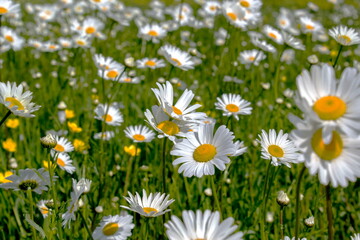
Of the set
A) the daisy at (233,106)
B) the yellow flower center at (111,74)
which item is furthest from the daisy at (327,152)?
the yellow flower center at (111,74)

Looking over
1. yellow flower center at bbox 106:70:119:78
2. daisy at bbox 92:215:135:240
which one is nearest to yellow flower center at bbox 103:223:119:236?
daisy at bbox 92:215:135:240

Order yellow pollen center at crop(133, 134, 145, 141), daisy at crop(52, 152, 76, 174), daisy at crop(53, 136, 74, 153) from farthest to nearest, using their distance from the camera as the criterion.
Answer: yellow pollen center at crop(133, 134, 145, 141), daisy at crop(53, 136, 74, 153), daisy at crop(52, 152, 76, 174)

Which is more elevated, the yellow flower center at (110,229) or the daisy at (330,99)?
the daisy at (330,99)

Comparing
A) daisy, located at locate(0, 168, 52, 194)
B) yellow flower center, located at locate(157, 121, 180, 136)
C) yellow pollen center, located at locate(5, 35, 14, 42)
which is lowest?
daisy, located at locate(0, 168, 52, 194)

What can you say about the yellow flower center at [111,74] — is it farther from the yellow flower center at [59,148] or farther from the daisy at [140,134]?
the yellow flower center at [59,148]

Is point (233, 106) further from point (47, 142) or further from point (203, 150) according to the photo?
point (47, 142)

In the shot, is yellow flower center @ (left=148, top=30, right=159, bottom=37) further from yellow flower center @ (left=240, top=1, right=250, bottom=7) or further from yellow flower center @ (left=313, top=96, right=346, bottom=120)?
yellow flower center @ (left=313, top=96, right=346, bottom=120)
